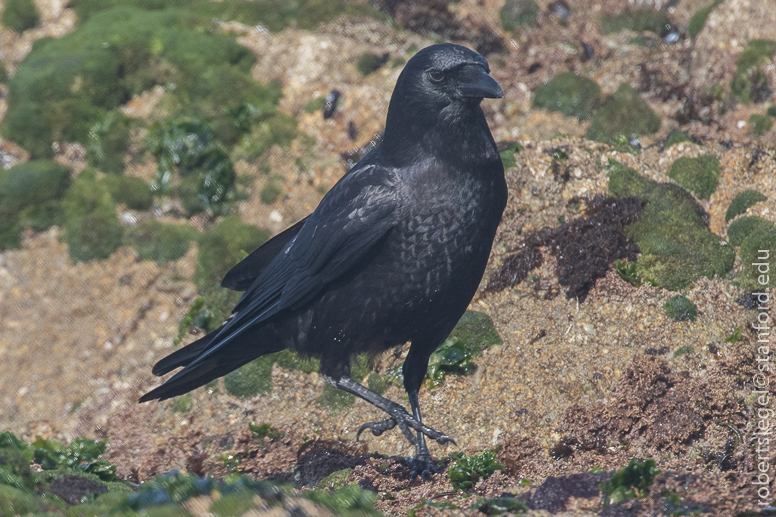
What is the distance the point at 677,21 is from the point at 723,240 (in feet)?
16.4

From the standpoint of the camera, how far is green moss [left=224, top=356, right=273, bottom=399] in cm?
690

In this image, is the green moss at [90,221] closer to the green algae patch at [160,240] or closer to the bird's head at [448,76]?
the green algae patch at [160,240]

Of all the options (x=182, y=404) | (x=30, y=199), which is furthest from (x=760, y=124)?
(x=30, y=199)

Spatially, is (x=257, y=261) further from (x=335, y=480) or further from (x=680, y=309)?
(x=680, y=309)

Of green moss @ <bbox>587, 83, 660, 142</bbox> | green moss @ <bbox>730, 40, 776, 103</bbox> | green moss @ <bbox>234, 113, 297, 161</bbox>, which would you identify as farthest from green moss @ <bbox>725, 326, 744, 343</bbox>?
green moss @ <bbox>234, 113, 297, 161</bbox>

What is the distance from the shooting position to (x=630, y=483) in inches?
176

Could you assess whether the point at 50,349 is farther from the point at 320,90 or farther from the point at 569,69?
the point at 569,69

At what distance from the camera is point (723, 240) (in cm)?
703

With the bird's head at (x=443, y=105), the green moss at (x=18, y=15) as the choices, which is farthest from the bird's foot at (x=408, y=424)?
the green moss at (x=18, y=15)

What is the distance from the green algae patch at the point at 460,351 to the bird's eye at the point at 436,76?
257 cm

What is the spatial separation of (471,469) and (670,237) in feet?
10.6

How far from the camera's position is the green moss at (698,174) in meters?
7.59

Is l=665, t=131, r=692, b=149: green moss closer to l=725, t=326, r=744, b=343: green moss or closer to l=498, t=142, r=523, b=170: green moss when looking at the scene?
l=498, t=142, r=523, b=170: green moss

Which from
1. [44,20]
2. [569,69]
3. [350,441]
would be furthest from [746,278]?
[44,20]
